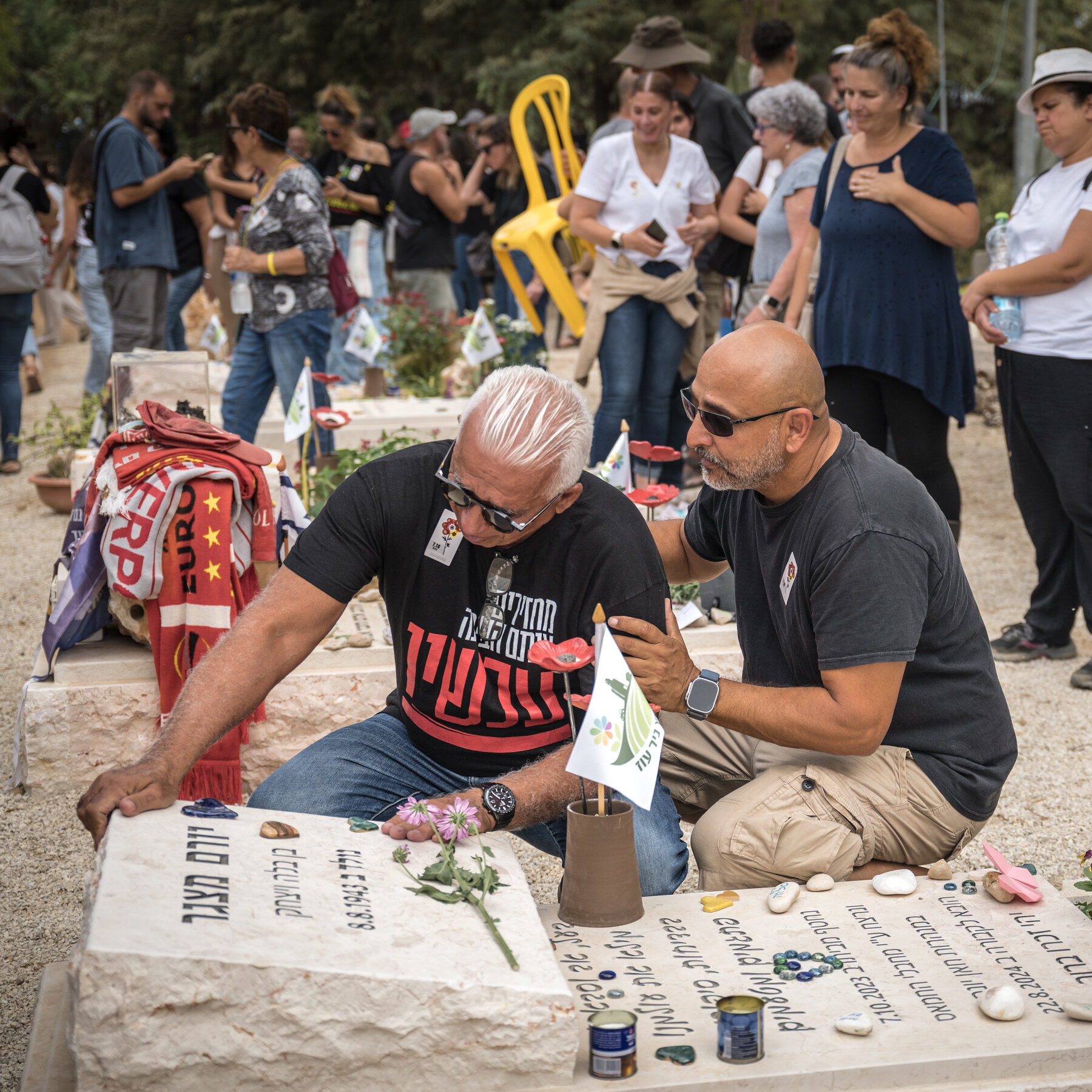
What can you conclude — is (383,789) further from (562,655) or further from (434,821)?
(562,655)

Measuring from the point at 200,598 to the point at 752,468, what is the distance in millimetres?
1677

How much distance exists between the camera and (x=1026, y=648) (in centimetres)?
470

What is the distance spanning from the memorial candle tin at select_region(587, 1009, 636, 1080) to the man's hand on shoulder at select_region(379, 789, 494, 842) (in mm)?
Answer: 504

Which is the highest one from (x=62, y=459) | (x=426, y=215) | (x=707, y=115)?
(x=707, y=115)

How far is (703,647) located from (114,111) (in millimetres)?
27699

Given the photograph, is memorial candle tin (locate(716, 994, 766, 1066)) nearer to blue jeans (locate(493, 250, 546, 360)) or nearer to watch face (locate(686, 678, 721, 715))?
watch face (locate(686, 678, 721, 715))

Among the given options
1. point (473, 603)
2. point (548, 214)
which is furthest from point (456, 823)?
point (548, 214)

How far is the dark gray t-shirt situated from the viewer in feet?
7.69

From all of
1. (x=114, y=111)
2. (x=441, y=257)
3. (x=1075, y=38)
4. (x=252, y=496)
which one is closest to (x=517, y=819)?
(x=252, y=496)

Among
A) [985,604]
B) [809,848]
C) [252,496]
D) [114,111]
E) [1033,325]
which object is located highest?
[114,111]

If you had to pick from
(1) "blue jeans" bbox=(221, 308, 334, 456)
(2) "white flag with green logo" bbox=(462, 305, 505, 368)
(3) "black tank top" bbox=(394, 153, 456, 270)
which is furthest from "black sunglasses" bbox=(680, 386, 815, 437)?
(3) "black tank top" bbox=(394, 153, 456, 270)

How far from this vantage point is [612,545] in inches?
98.5

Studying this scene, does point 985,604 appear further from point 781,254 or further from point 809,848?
point 809,848

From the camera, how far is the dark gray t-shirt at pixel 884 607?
7.69ft
